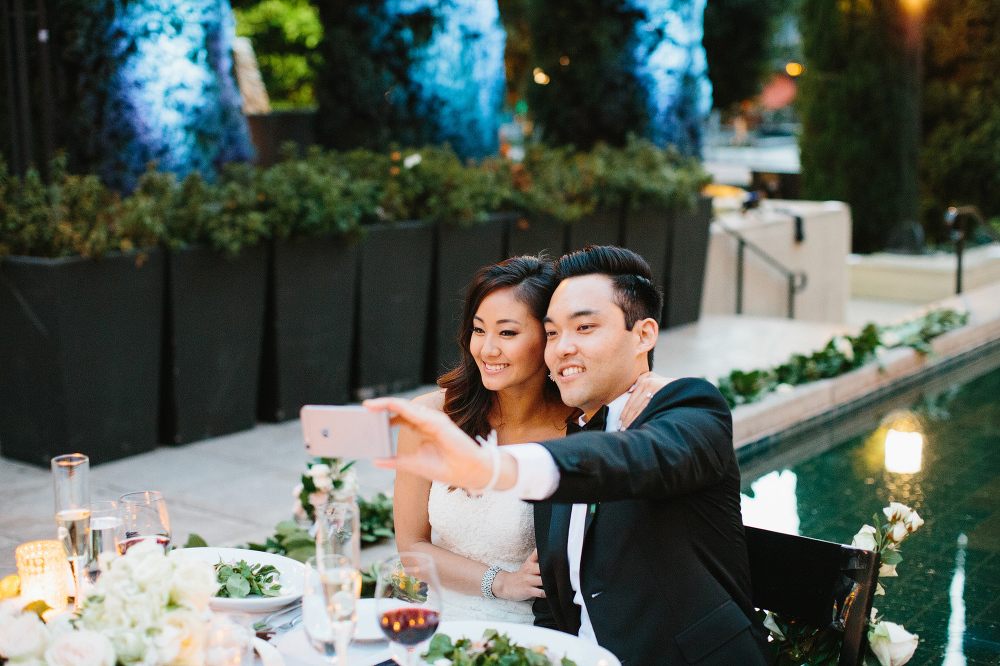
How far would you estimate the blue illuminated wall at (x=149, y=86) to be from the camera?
22.2ft

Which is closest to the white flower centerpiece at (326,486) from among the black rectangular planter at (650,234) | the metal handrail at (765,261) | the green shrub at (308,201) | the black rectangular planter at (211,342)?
the black rectangular planter at (211,342)

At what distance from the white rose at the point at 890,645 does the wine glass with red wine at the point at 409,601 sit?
1.56 meters

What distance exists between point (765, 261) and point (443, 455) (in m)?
10.7

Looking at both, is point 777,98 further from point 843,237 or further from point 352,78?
point 352,78

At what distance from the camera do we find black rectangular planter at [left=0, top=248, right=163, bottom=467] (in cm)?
509

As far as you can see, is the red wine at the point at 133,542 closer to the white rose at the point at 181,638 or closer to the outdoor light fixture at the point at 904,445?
the white rose at the point at 181,638

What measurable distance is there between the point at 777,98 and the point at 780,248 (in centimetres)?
4760

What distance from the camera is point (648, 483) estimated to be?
6.52 ft

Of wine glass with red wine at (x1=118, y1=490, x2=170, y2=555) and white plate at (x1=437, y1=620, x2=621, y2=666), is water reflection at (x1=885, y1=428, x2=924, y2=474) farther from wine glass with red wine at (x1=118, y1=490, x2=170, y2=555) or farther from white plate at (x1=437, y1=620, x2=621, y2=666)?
wine glass with red wine at (x1=118, y1=490, x2=170, y2=555)

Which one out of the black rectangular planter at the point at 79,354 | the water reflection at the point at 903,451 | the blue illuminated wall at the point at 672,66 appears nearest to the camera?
the black rectangular planter at the point at 79,354

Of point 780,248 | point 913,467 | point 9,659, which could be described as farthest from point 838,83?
point 9,659

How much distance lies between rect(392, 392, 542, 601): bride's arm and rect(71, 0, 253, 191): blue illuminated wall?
471 centimetres

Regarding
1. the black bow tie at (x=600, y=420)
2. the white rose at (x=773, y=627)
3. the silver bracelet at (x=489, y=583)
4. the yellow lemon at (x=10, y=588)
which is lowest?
the white rose at (x=773, y=627)

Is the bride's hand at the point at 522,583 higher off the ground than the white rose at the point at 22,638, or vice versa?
the white rose at the point at 22,638
